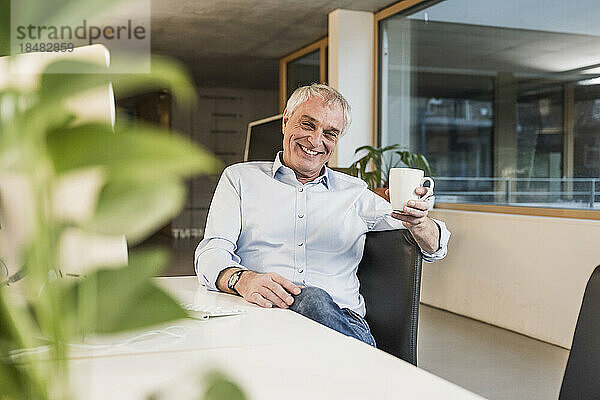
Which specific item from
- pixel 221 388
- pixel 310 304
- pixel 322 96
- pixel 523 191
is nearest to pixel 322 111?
pixel 322 96

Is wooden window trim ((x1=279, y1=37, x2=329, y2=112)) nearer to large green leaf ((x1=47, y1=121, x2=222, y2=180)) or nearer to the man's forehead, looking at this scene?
the man's forehead

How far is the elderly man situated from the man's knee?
13 cm

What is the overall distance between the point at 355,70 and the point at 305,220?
14.9 feet

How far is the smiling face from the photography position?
2.18m

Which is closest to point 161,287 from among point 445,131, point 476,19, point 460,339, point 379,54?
point 460,339

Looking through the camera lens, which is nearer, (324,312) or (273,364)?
(273,364)

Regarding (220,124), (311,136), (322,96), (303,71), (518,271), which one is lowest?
(518,271)

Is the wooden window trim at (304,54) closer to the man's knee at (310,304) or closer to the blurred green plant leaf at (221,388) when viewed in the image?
the man's knee at (310,304)

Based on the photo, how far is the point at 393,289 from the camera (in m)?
1.82

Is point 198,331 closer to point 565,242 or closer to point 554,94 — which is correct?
point 565,242

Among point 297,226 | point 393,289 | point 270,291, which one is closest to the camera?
point 270,291

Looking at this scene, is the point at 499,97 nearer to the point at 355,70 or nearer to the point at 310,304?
the point at 355,70

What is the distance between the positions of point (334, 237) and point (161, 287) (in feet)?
6.20

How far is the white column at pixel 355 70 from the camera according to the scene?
20.9 feet
